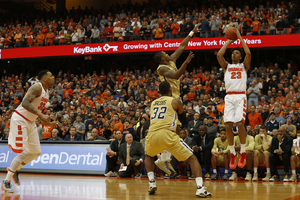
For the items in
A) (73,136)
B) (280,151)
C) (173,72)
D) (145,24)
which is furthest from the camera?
(145,24)

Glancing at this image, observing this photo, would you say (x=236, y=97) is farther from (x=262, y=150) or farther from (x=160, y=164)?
(x=262, y=150)

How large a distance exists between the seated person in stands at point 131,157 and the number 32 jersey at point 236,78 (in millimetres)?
4588

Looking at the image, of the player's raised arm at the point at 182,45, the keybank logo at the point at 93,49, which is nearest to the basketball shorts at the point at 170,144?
the player's raised arm at the point at 182,45

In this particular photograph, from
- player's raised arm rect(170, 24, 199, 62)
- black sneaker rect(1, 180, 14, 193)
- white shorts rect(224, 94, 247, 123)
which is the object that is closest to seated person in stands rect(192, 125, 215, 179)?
white shorts rect(224, 94, 247, 123)

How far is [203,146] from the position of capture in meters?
11.2

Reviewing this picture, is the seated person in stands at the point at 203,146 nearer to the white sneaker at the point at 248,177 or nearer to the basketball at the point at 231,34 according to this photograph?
the white sneaker at the point at 248,177

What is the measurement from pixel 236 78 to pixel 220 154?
4.01m

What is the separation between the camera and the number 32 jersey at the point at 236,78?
7.62 m

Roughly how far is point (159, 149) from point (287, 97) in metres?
9.73

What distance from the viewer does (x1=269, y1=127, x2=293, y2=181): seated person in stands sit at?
1047cm

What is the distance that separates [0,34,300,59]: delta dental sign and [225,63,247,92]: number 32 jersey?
→ 11.4m

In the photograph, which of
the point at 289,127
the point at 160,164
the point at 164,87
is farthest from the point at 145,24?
the point at 164,87

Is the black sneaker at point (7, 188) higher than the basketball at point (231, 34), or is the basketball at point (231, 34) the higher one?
the basketball at point (231, 34)

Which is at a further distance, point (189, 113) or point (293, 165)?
point (189, 113)
